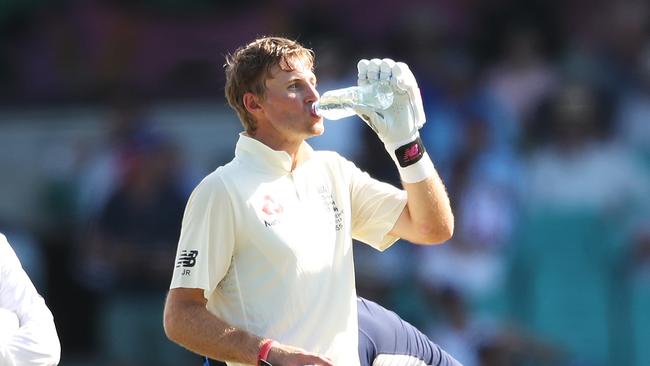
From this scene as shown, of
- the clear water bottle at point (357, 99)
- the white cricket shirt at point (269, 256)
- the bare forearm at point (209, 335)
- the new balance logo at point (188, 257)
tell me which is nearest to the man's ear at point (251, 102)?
the white cricket shirt at point (269, 256)

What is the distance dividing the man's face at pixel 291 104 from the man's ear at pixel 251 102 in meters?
0.03

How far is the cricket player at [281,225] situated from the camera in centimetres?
504

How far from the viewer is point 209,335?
500 cm

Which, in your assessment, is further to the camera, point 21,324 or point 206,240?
point 206,240

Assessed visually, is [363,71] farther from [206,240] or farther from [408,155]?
[206,240]

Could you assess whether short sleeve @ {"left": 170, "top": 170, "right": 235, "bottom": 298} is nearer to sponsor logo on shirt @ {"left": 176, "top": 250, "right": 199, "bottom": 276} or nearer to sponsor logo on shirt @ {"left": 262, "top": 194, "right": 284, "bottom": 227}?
sponsor logo on shirt @ {"left": 176, "top": 250, "right": 199, "bottom": 276}

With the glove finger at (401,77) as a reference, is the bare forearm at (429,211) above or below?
below

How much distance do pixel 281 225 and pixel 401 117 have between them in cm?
56

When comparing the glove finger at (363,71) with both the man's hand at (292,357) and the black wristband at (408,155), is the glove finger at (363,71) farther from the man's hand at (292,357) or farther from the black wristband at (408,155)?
the man's hand at (292,357)

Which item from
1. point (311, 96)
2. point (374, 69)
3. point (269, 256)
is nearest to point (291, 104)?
point (311, 96)

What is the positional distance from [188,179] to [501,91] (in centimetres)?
236

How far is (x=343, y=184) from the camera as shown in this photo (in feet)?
17.9

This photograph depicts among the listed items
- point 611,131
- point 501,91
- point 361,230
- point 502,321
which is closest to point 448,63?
point 501,91

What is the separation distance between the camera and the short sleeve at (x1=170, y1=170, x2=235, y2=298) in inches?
198
